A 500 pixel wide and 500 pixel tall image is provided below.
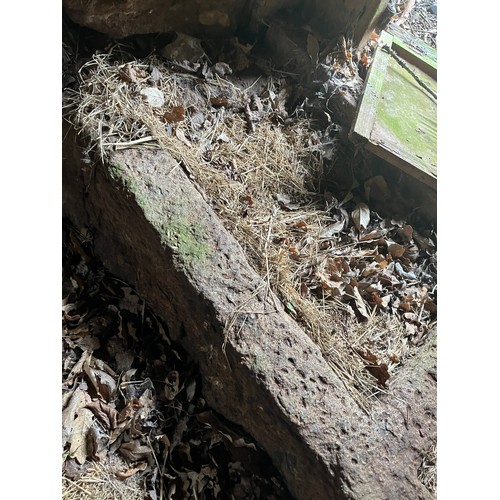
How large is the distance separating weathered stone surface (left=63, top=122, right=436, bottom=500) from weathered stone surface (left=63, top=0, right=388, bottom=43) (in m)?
0.67

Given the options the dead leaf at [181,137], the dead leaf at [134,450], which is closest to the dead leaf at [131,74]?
the dead leaf at [181,137]

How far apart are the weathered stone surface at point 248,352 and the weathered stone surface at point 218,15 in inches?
26.5

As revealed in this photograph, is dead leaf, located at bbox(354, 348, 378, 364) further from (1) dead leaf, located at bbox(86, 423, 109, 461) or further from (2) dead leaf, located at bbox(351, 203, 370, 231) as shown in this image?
(1) dead leaf, located at bbox(86, 423, 109, 461)

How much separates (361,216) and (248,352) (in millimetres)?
1137

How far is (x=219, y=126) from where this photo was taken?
273 centimetres

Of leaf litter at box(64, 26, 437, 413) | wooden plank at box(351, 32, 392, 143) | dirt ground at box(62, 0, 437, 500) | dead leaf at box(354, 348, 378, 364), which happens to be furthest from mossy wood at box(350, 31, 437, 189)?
dirt ground at box(62, 0, 437, 500)

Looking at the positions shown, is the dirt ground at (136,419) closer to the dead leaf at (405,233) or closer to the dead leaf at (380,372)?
the dead leaf at (380,372)

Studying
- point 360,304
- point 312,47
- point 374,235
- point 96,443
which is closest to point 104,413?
point 96,443

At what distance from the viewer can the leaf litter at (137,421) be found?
1.99m

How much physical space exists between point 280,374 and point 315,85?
1839 mm

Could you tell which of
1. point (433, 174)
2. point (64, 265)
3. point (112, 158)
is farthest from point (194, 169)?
point (433, 174)

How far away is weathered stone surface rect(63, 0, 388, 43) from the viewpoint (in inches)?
98.8

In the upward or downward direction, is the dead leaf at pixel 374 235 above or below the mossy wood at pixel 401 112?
below

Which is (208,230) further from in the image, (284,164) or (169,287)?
(284,164)
